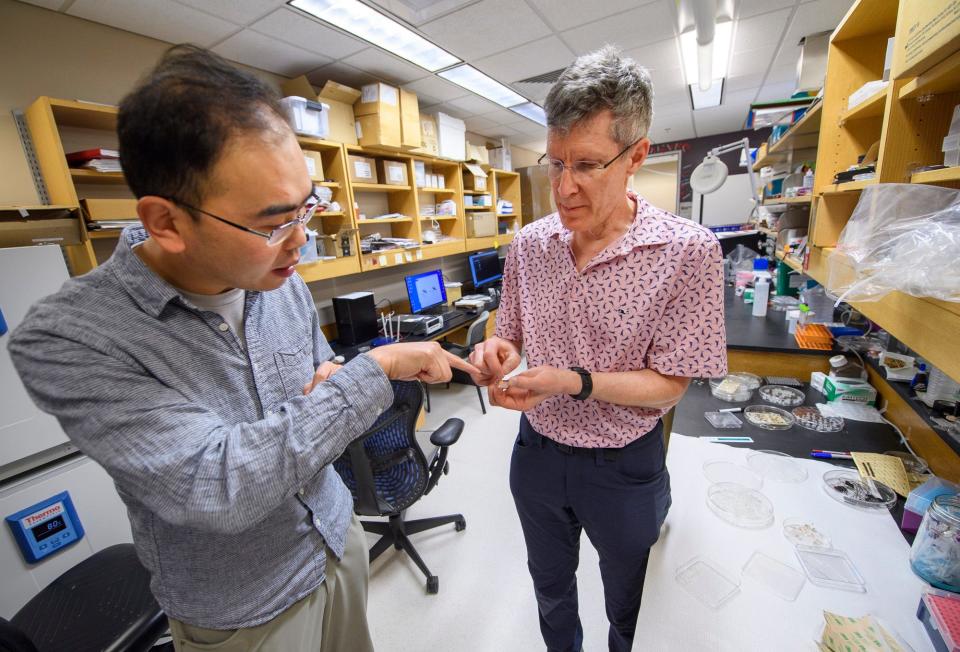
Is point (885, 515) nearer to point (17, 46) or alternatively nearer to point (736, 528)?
point (736, 528)

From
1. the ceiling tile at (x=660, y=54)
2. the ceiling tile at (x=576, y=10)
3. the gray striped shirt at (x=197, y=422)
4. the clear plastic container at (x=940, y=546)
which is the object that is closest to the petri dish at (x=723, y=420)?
the clear plastic container at (x=940, y=546)

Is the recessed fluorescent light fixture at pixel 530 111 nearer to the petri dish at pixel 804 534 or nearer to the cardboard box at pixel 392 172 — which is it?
the cardboard box at pixel 392 172

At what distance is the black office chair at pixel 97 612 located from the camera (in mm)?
1046

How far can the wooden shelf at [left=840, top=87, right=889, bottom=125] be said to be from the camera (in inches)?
45.5

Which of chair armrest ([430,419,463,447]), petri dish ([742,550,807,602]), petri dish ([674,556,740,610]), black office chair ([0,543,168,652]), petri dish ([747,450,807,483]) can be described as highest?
chair armrest ([430,419,463,447])

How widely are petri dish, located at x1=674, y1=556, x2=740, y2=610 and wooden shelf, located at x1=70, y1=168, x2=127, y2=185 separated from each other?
2895mm

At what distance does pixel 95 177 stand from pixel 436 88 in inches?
102

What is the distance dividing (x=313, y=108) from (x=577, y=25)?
185 cm

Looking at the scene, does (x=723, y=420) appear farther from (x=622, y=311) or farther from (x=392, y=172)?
(x=392, y=172)

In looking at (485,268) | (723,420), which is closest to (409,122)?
(485,268)

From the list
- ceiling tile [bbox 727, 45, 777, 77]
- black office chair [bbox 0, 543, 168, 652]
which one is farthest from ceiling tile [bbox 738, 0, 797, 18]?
black office chair [bbox 0, 543, 168, 652]

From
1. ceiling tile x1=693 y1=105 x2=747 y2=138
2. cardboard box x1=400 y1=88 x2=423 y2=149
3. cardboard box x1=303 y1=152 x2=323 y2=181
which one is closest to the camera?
cardboard box x1=303 y1=152 x2=323 y2=181

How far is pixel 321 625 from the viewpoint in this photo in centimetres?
93

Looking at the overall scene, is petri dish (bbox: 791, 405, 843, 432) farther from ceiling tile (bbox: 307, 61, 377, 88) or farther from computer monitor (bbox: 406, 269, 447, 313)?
ceiling tile (bbox: 307, 61, 377, 88)
